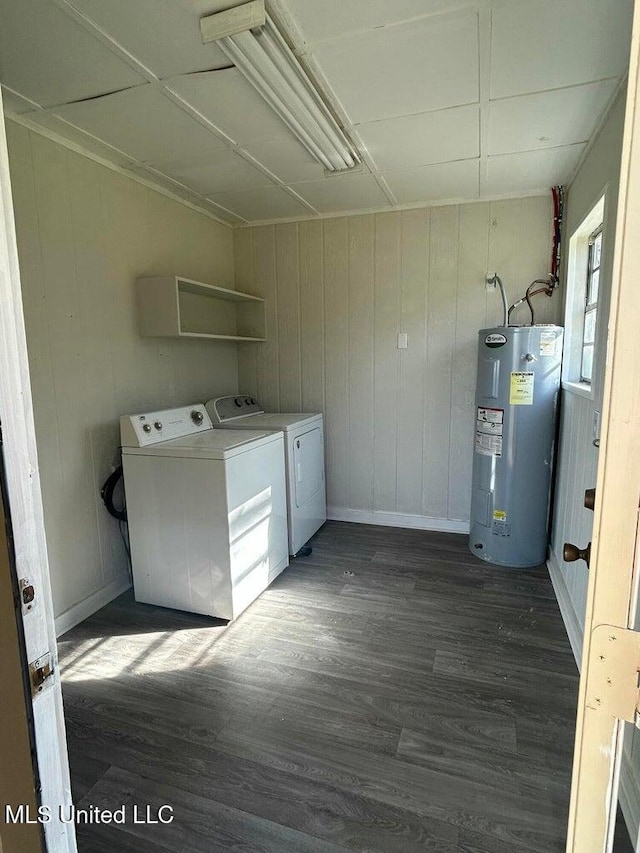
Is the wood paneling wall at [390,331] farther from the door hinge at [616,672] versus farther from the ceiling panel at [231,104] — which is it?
the door hinge at [616,672]

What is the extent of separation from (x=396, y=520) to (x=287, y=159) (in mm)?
2630

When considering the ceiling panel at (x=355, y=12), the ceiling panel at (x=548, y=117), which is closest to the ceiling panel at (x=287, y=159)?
the ceiling panel at (x=355, y=12)

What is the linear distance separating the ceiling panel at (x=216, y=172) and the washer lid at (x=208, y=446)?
1540 mm

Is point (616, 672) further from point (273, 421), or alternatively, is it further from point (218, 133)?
point (273, 421)

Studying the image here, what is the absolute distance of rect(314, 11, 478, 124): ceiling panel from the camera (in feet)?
4.93

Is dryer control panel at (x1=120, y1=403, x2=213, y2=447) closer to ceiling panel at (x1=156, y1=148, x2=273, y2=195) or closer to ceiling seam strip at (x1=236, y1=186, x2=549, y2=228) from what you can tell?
ceiling panel at (x1=156, y1=148, x2=273, y2=195)

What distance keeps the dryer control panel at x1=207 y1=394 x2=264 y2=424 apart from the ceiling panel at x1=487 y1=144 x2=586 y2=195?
2.25 meters

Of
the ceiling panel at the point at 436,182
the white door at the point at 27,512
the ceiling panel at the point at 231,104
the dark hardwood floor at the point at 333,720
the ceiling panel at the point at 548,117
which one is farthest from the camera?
the ceiling panel at the point at 436,182

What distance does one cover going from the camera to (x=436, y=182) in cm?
282

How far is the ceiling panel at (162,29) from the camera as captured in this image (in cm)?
137

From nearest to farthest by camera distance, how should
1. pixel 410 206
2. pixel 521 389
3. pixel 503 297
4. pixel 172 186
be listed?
1. pixel 521 389
2. pixel 172 186
3. pixel 503 297
4. pixel 410 206

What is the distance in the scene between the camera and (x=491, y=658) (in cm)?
202

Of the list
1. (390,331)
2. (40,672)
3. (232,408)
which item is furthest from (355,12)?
(232,408)

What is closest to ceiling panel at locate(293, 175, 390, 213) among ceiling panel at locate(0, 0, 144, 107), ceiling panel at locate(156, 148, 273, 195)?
ceiling panel at locate(156, 148, 273, 195)
